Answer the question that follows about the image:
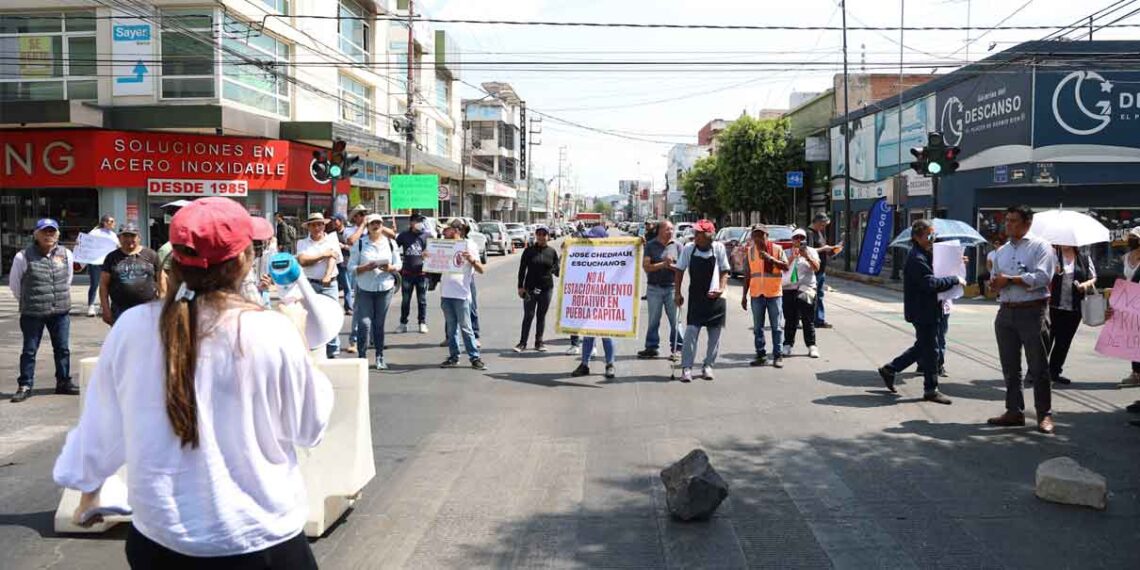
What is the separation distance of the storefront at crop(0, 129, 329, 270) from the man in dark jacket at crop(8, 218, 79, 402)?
1628cm

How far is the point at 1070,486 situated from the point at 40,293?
899 centimetres

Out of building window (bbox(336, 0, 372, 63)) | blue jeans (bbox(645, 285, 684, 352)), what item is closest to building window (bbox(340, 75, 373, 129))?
building window (bbox(336, 0, 372, 63))

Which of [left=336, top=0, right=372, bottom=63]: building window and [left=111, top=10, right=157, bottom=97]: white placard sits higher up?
[left=336, top=0, right=372, bottom=63]: building window

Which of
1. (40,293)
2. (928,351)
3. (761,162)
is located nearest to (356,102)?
(761,162)

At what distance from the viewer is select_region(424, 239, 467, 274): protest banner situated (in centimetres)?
1051

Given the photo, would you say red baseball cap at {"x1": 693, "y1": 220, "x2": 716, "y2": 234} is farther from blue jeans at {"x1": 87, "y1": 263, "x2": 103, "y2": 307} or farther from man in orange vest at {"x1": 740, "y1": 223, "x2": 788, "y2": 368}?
blue jeans at {"x1": 87, "y1": 263, "x2": 103, "y2": 307}

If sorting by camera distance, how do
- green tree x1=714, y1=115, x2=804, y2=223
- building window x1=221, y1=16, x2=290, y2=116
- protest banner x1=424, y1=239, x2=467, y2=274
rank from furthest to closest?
1. green tree x1=714, y1=115, x2=804, y2=223
2. building window x1=221, y1=16, x2=290, y2=116
3. protest banner x1=424, y1=239, x2=467, y2=274

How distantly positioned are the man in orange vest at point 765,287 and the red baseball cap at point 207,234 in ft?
29.3

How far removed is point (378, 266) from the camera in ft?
33.5

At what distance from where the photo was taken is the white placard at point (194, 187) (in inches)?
977

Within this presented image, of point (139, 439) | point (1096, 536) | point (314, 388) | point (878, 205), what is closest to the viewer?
point (139, 439)

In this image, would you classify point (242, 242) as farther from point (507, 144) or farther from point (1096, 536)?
point (507, 144)

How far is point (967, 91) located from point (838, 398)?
776 inches

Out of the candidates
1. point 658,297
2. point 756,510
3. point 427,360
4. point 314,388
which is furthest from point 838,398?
point 314,388
